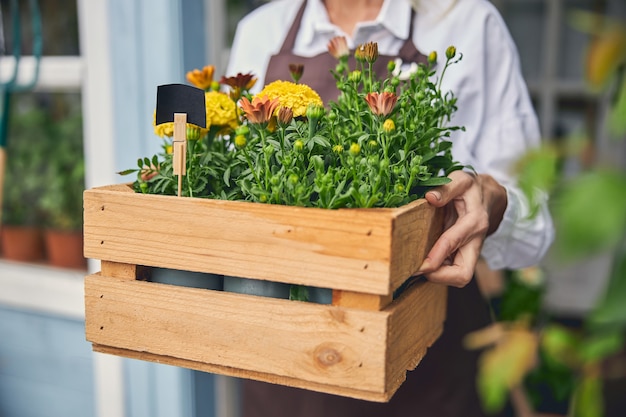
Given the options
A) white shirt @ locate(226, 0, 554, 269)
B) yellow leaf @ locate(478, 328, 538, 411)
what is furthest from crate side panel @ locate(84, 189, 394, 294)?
white shirt @ locate(226, 0, 554, 269)

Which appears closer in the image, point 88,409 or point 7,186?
point 88,409

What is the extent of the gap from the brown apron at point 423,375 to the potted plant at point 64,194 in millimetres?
916

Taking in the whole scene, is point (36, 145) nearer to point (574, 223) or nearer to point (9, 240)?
point (9, 240)

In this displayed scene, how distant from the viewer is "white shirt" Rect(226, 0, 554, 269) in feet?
3.64

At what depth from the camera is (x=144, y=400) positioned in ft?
5.31

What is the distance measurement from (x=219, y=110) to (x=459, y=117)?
47 centimetres

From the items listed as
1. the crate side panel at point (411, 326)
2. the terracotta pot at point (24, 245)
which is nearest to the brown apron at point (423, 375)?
the crate side panel at point (411, 326)

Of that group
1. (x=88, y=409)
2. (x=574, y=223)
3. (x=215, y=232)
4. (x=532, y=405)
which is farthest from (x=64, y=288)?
(x=574, y=223)

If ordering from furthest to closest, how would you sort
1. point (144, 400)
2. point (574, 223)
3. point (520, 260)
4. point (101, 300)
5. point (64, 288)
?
point (64, 288)
point (144, 400)
point (520, 260)
point (101, 300)
point (574, 223)

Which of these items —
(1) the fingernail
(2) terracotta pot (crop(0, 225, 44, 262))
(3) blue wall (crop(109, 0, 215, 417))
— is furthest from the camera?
(2) terracotta pot (crop(0, 225, 44, 262))

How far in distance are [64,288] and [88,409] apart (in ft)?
1.14

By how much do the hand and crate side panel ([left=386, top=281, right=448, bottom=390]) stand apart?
0.04 metres

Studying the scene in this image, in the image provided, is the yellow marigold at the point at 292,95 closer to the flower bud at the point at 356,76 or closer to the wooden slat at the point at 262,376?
the flower bud at the point at 356,76

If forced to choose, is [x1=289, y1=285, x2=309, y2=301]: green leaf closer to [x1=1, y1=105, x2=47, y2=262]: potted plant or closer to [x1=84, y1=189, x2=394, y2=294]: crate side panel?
[x1=84, y1=189, x2=394, y2=294]: crate side panel
